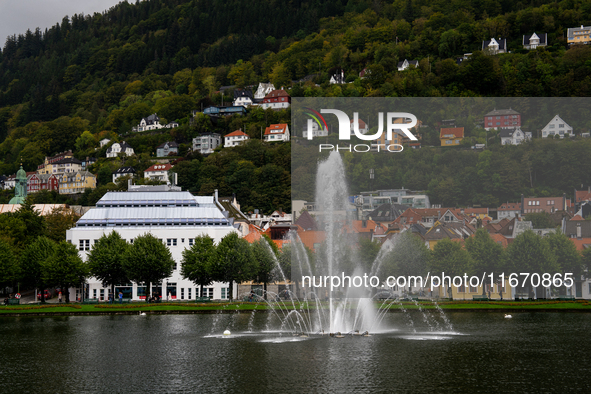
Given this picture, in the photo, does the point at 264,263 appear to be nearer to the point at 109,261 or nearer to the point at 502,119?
the point at 109,261

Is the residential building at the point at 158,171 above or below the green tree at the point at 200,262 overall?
above

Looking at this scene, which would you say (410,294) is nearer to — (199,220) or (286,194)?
(199,220)

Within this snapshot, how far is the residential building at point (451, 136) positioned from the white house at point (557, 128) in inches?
485

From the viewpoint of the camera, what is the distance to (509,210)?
8106cm

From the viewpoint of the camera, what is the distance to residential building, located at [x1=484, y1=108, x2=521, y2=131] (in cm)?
10425

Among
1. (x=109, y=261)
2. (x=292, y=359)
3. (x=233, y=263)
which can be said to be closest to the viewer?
(x=292, y=359)

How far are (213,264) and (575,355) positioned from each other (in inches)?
1872

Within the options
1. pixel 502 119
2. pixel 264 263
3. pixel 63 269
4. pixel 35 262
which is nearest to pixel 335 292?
pixel 264 263

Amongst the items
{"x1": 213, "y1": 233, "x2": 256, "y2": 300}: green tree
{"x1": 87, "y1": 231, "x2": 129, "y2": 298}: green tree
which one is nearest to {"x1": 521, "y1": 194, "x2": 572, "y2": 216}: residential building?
{"x1": 213, "y1": 233, "x2": 256, "y2": 300}: green tree

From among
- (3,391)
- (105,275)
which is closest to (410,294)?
(105,275)

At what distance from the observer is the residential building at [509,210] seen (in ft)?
264

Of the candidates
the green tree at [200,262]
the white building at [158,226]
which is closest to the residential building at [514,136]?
the white building at [158,226]

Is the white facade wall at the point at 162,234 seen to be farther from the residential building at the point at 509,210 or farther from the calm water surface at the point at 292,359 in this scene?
the residential building at the point at 509,210

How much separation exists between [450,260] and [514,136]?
33012mm
